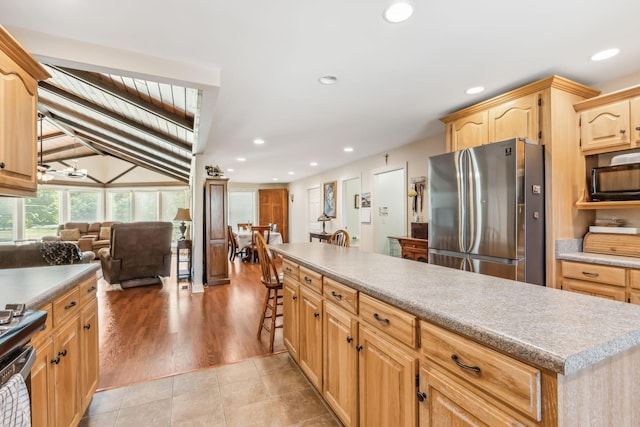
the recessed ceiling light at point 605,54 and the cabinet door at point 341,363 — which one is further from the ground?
the recessed ceiling light at point 605,54

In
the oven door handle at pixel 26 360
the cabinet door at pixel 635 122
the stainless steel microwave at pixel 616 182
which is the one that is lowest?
the oven door handle at pixel 26 360

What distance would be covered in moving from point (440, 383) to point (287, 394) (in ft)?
4.65

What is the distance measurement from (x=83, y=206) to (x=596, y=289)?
12.2 meters

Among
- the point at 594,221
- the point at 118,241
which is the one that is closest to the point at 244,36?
the point at 594,221

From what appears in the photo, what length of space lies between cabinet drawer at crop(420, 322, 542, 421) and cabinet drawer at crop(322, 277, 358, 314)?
0.48 m

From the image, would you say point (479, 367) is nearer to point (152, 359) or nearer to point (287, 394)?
point (287, 394)

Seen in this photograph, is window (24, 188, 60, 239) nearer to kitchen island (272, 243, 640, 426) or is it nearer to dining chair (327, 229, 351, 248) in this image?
dining chair (327, 229, 351, 248)

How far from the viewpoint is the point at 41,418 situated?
51.0 inches

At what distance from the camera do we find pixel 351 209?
7312 mm

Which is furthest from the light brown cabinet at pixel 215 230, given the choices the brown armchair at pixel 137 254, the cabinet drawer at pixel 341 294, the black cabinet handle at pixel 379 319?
the black cabinet handle at pixel 379 319

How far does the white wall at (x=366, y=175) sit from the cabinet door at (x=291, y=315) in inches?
109

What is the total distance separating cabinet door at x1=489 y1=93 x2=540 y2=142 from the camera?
2561mm

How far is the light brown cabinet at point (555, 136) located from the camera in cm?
248

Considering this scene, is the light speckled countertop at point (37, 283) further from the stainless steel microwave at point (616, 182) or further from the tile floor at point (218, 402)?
the stainless steel microwave at point (616, 182)
